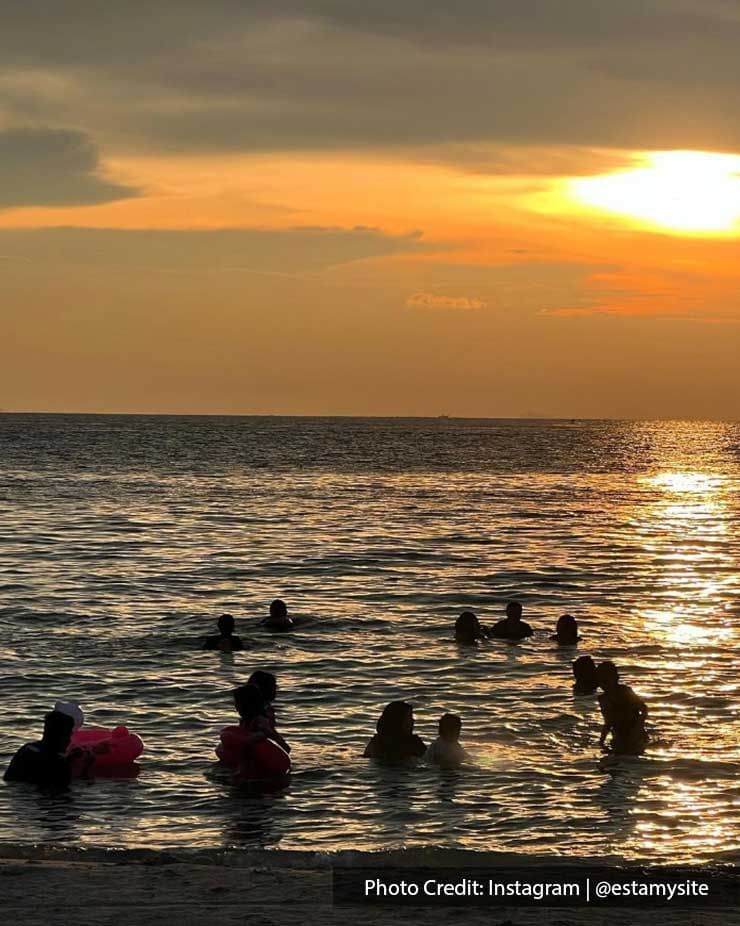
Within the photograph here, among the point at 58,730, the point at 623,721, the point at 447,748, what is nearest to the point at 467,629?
the point at 623,721

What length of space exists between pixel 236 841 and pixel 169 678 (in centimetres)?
1234

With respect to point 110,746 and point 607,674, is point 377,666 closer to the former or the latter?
point 607,674

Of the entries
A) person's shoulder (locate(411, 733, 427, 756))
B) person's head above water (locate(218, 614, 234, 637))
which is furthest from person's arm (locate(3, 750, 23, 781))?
person's head above water (locate(218, 614, 234, 637))

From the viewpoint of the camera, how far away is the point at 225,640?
109 feet

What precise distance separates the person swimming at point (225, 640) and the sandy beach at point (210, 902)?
59.3ft

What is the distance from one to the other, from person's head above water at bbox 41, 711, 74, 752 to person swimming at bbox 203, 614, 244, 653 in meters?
12.8

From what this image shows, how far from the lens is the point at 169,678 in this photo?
97.5 ft

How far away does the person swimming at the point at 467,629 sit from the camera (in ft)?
112

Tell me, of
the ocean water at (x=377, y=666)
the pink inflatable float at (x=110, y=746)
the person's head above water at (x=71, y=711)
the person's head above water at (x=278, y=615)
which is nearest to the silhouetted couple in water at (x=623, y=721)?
the ocean water at (x=377, y=666)

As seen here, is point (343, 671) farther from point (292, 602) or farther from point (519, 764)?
point (292, 602)

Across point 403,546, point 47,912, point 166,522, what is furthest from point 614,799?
point 166,522

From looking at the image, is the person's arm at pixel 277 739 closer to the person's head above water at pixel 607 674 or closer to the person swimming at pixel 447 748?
the person swimming at pixel 447 748

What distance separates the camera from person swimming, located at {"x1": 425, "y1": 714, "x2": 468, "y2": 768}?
2153 cm

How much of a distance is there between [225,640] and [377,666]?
4.31 m
